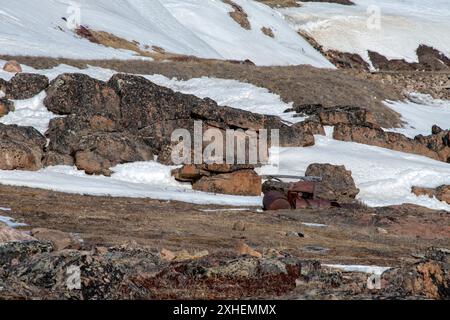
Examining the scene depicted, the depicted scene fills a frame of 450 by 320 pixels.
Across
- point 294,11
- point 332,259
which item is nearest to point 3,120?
point 332,259

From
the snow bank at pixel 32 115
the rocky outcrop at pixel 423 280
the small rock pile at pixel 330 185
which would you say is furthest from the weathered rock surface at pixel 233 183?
the rocky outcrop at pixel 423 280

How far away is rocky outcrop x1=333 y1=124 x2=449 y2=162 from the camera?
41281 mm

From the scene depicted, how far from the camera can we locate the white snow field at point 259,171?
31844mm

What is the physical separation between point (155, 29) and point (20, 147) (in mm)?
38268

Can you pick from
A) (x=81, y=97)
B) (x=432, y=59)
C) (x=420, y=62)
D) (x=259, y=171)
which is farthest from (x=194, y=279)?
(x=432, y=59)

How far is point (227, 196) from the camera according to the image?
33344mm

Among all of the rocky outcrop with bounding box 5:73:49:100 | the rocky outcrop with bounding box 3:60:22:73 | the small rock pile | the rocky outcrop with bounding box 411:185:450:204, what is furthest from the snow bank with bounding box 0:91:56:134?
the rocky outcrop with bounding box 411:185:450:204

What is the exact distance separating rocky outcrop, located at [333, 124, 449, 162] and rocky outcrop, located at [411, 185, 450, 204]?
19.2 ft

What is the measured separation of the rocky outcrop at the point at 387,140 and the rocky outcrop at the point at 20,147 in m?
13.6

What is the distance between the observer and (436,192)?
3575 centimetres

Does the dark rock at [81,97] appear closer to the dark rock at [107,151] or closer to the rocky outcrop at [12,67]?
the dark rock at [107,151]

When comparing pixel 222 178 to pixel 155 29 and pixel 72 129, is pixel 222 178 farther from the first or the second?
pixel 155 29

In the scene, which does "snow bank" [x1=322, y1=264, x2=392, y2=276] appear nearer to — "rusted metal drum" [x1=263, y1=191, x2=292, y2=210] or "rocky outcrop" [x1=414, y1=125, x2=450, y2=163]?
"rusted metal drum" [x1=263, y1=191, x2=292, y2=210]
